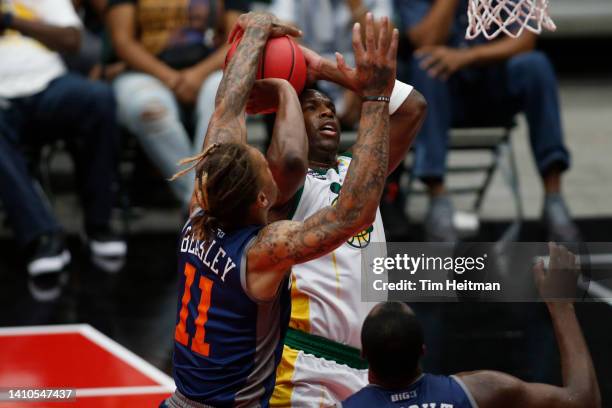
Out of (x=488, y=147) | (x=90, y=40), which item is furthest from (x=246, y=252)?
(x=90, y=40)

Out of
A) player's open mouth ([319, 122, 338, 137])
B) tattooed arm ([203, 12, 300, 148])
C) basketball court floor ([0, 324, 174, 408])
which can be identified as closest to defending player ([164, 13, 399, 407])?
tattooed arm ([203, 12, 300, 148])

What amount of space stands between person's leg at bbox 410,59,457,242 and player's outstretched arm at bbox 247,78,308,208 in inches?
129

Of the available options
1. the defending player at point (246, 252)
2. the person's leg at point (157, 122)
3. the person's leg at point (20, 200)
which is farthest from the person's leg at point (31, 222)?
the defending player at point (246, 252)

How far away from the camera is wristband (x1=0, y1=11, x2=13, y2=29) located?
6873 mm

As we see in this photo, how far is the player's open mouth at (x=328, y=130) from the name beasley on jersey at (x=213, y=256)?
97 centimetres

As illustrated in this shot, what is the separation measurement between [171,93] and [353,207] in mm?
4179

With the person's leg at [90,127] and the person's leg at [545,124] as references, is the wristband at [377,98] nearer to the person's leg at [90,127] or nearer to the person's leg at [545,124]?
the person's leg at [90,127]

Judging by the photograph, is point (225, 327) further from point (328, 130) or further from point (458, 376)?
point (328, 130)

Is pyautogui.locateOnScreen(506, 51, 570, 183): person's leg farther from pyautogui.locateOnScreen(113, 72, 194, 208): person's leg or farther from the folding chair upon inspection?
pyautogui.locateOnScreen(113, 72, 194, 208): person's leg

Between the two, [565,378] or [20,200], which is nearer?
[565,378]

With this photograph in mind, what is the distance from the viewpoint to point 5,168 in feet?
21.7

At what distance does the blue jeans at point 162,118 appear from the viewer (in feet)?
23.2

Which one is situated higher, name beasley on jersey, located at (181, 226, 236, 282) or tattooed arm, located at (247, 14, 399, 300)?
tattooed arm, located at (247, 14, 399, 300)

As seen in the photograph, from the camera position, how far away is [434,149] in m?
7.11
